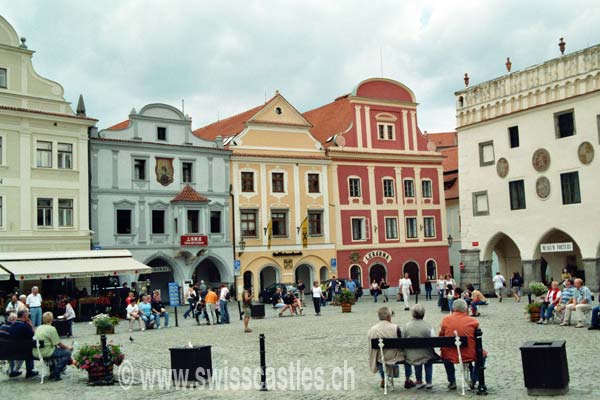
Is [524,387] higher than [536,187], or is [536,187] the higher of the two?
[536,187]

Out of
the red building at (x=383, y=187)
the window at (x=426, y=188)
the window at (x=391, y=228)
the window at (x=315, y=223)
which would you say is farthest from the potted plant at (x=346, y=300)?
the window at (x=426, y=188)

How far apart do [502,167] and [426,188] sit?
428 inches

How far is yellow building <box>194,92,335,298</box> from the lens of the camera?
4241 cm

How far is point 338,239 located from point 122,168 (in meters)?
15.5

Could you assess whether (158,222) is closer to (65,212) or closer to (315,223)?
(65,212)

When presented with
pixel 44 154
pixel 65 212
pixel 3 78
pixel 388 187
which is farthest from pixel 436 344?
pixel 388 187

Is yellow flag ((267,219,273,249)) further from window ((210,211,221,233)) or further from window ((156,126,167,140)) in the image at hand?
window ((156,126,167,140))

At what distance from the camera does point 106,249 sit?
36.7 meters

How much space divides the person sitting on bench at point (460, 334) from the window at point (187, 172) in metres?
31.0

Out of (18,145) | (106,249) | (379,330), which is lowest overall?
(379,330)

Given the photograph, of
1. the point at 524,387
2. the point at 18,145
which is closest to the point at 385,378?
the point at 524,387

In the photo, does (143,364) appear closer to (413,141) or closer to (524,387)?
(524,387)

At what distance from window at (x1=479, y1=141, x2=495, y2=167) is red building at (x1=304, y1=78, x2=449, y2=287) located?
8427mm

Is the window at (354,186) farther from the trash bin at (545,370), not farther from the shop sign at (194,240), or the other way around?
the trash bin at (545,370)
